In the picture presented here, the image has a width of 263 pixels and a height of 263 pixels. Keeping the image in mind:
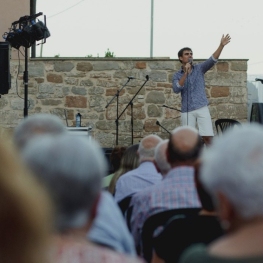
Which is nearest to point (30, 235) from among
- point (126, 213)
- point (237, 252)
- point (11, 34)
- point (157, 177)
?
point (237, 252)

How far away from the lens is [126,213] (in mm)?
4414

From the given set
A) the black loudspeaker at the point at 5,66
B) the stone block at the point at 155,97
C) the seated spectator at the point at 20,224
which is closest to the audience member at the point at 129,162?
the seated spectator at the point at 20,224

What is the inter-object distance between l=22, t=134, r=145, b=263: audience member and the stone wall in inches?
459

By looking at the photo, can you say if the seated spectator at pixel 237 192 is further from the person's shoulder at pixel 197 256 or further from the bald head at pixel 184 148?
the bald head at pixel 184 148

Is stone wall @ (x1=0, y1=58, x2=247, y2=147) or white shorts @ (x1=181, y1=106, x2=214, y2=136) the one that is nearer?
white shorts @ (x1=181, y1=106, x2=214, y2=136)

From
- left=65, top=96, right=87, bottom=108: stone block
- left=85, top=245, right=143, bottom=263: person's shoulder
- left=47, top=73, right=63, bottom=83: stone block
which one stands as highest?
left=47, top=73, right=63, bottom=83: stone block

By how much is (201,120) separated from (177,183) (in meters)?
7.25

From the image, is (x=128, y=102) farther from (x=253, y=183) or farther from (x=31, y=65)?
(x=253, y=183)

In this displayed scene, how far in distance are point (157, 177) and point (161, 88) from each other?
29.9 ft

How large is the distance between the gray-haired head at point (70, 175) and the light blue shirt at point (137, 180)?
278cm

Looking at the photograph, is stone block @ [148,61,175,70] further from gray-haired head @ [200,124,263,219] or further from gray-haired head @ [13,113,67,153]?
gray-haired head @ [200,124,263,219]

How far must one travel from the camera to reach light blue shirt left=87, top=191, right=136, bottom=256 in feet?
8.45

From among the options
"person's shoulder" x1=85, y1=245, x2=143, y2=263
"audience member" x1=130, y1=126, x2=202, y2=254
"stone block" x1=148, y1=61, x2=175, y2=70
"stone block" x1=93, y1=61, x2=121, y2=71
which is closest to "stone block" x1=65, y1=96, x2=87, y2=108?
"stone block" x1=93, y1=61, x2=121, y2=71

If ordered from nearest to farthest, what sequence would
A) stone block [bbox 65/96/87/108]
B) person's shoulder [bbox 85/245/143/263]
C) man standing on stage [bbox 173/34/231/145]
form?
person's shoulder [bbox 85/245/143/263] < man standing on stage [bbox 173/34/231/145] < stone block [bbox 65/96/87/108]
